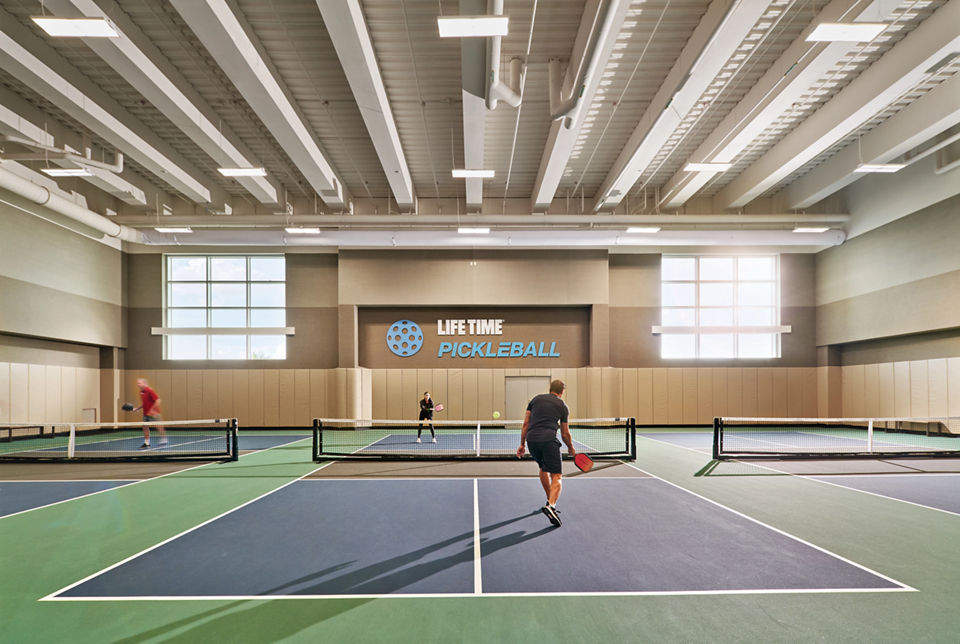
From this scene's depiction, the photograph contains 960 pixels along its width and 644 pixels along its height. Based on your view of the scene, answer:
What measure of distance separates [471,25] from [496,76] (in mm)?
2858

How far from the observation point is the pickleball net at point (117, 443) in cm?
1239

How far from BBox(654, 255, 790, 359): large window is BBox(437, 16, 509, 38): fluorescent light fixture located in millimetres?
17922

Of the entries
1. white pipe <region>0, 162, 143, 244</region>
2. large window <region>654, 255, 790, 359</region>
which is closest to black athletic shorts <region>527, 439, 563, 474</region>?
white pipe <region>0, 162, 143, 244</region>

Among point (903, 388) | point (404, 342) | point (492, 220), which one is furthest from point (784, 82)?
point (404, 342)

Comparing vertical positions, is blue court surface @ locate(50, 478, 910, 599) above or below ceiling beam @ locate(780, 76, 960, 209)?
below

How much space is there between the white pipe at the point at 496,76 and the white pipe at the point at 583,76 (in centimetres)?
83

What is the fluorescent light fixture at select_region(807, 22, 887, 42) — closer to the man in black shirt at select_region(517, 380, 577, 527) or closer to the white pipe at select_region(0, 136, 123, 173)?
the man in black shirt at select_region(517, 380, 577, 527)

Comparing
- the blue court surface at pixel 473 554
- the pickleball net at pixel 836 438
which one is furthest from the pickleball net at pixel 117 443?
the pickleball net at pixel 836 438

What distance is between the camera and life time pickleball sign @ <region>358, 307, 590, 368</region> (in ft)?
76.4

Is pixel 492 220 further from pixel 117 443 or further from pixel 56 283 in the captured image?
pixel 56 283

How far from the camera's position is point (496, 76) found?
10242mm

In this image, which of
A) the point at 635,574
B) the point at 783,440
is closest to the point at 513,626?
the point at 635,574

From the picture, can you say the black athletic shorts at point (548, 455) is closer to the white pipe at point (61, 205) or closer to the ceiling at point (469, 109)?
the ceiling at point (469, 109)

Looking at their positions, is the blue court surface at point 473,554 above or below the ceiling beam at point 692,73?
below
